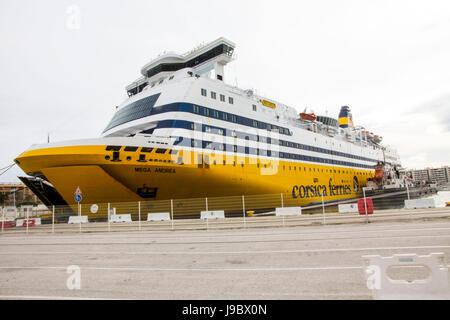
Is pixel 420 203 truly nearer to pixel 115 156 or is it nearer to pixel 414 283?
pixel 414 283

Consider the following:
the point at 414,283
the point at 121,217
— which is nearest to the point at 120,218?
the point at 121,217

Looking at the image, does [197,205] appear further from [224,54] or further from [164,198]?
[224,54]

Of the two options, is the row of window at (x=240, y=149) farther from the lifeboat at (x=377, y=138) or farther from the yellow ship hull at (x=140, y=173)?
the lifeboat at (x=377, y=138)

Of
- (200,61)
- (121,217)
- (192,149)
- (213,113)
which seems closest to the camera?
(121,217)

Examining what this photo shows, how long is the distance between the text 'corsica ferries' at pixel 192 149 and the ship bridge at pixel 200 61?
11 cm

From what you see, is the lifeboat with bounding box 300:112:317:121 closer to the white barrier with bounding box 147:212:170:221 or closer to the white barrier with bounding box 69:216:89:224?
the white barrier with bounding box 147:212:170:221

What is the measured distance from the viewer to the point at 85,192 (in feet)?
58.1

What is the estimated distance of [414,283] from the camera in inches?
113

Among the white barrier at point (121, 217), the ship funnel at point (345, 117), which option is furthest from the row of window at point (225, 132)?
the ship funnel at point (345, 117)

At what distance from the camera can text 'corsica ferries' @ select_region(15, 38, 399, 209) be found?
55.3 feet

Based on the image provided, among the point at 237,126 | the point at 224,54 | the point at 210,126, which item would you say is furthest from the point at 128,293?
the point at 224,54

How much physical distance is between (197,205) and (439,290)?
17758mm

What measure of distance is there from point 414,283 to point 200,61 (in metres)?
31.6

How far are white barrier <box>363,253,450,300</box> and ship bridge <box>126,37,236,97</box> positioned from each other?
28.9 meters
